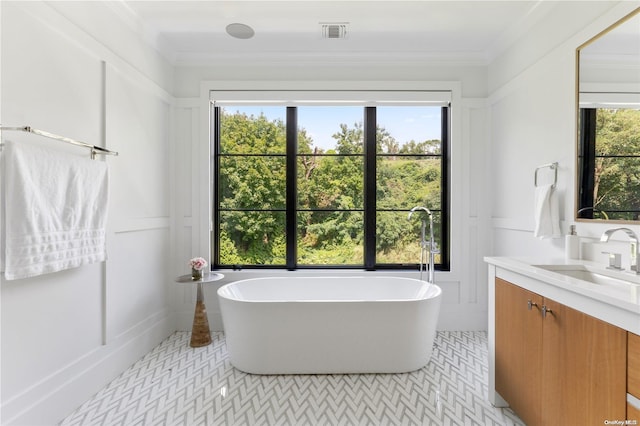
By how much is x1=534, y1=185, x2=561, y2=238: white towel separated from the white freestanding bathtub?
82 centimetres

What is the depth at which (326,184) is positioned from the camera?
3.06m

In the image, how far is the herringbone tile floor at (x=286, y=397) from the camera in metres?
1.71

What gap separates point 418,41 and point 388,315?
Answer: 2241 millimetres

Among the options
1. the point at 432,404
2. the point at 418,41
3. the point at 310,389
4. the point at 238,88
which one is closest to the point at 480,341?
the point at 432,404

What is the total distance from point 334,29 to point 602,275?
7.70 ft

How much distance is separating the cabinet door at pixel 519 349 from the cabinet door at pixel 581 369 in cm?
6

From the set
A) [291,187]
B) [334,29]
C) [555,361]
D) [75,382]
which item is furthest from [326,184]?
[75,382]

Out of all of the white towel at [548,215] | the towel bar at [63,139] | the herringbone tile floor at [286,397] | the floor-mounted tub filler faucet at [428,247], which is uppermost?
the towel bar at [63,139]

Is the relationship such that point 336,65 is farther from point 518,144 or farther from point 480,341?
point 480,341

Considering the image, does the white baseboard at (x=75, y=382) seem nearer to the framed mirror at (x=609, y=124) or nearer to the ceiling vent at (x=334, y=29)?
the ceiling vent at (x=334, y=29)

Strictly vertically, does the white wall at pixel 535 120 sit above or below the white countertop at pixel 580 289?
above

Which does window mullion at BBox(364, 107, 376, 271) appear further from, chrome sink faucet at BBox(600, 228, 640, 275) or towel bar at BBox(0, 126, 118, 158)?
towel bar at BBox(0, 126, 118, 158)

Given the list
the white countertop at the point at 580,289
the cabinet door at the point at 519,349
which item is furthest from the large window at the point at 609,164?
the cabinet door at the point at 519,349

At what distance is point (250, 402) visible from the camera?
6.09 ft
